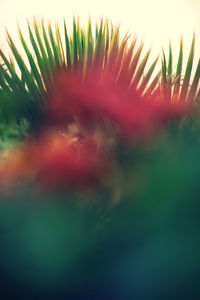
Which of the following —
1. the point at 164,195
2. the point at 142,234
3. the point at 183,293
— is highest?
the point at 164,195

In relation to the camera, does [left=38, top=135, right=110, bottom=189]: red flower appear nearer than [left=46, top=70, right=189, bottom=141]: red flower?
Yes

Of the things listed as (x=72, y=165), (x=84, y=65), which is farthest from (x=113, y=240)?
(x=84, y=65)

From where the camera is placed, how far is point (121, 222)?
126 cm

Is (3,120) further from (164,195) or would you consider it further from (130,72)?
(130,72)

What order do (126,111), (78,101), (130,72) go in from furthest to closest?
(130,72), (78,101), (126,111)

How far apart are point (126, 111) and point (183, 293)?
98 cm

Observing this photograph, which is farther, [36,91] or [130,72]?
[130,72]

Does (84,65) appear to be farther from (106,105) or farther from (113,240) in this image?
(113,240)

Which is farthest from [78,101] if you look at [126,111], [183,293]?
[183,293]

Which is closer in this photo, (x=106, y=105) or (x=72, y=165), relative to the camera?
(x=72, y=165)

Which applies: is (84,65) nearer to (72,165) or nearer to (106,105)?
(106,105)

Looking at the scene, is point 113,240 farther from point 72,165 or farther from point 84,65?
point 84,65

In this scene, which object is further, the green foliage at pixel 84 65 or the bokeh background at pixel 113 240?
the green foliage at pixel 84 65

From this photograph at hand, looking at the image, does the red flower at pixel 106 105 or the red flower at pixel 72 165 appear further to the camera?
the red flower at pixel 106 105
